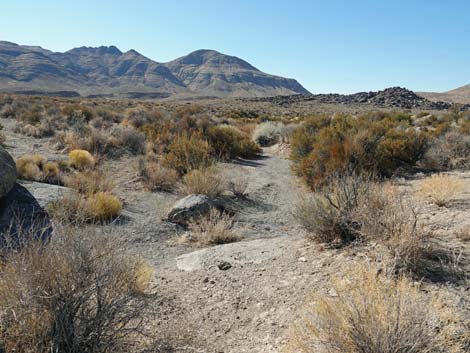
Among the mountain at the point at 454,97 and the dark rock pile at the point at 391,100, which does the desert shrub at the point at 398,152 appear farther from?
the mountain at the point at 454,97

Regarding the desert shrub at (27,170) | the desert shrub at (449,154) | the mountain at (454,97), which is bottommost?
the desert shrub at (27,170)

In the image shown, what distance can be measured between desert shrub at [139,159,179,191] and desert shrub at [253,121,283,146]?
10.8 m

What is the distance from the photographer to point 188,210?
8.44m

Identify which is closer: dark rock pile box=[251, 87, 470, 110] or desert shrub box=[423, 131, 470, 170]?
desert shrub box=[423, 131, 470, 170]

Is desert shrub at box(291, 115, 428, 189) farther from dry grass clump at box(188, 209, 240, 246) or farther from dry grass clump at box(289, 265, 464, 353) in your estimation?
dry grass clump at box(289, 265, 464, 353)

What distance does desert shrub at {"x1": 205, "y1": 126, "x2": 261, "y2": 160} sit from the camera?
16.3 m

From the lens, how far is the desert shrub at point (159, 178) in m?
11.0

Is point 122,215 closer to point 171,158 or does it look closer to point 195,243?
point 195,243

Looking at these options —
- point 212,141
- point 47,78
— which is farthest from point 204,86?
point 212,141

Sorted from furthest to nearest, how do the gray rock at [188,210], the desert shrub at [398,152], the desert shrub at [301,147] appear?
the desert shrub at [301,147] → the desert shrub at [398,152] → the gray rock at [188,210]

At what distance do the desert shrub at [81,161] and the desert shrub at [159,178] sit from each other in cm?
191

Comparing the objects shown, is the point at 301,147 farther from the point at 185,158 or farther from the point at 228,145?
the point at 185,158

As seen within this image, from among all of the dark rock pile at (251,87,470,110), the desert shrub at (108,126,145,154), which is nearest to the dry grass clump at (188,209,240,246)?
the desert shrub at (108,126,145,154)

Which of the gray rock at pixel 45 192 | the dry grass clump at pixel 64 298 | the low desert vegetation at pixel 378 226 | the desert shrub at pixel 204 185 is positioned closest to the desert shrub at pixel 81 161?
the gray rock at pixel 45 192
